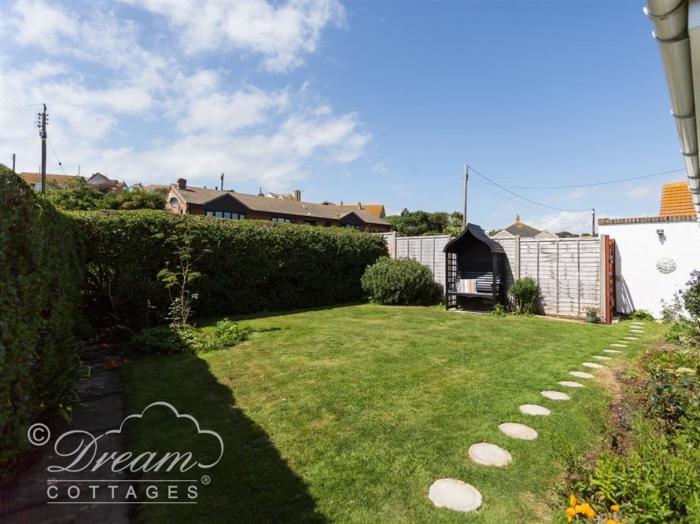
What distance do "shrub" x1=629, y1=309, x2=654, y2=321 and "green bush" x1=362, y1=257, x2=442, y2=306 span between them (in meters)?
5.36

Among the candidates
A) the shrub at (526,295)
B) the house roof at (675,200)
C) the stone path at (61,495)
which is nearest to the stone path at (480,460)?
the stone path at (61,495)

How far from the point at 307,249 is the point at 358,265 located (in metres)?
2.33

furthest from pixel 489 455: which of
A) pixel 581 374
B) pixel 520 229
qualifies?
pixel 520 229

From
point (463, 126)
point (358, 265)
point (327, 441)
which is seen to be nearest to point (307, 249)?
point (358, 265)

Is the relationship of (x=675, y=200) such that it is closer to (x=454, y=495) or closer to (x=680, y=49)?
(x=680, y=49)

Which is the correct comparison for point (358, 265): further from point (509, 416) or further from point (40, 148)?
point (40, 148)

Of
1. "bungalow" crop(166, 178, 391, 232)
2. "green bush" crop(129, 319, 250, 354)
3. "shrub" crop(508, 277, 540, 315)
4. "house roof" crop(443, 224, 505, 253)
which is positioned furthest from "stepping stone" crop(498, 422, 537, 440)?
"bungalow" crop(166, 178, 391, 232)

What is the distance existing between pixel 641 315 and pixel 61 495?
1216 cm

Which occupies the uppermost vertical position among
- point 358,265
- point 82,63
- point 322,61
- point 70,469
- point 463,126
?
point 463,126

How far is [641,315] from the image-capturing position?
933 centimetres

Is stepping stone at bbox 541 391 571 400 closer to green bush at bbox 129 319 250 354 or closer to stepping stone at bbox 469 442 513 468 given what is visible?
stepping stone at bbox 469 442 513 468

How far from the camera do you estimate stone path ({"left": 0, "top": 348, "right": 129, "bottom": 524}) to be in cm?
205

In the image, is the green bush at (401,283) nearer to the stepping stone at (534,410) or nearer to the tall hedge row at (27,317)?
the stepping stone at (534,410)

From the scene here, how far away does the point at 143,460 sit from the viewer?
2.62m
